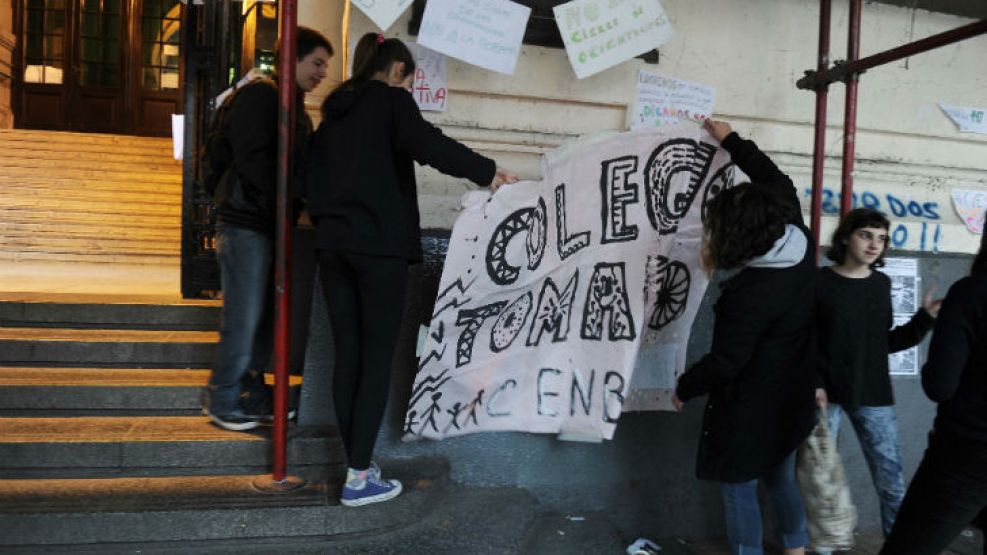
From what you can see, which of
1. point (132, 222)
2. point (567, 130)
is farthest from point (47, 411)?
point (132, 222)

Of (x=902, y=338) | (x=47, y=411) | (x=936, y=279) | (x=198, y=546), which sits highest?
(x=936, y=279)

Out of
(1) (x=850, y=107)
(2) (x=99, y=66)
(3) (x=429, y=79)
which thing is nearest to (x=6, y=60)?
(2) (x=99, y=66)

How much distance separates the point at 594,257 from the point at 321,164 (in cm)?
121

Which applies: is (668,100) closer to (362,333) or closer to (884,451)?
(884,451)

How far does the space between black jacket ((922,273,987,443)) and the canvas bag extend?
848 mm

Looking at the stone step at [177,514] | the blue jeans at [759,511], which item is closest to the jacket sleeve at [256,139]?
the stone step at [177,514]

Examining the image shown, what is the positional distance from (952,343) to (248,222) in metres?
2.76

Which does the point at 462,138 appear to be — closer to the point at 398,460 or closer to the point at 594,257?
the point at 594,257

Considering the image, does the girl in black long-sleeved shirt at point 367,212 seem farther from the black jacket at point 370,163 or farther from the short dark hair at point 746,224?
the short dark hair at point 746,224

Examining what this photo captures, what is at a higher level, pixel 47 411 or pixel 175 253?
pixel 175 253

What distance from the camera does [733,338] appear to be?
2658mm

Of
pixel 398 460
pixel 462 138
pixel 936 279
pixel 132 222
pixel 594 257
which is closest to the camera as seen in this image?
pixel 594 257

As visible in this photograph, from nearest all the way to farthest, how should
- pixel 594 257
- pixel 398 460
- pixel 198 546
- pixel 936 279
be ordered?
pixel 198 546 < pixel 594 257 < pixel 398 460 < pixel 936 279

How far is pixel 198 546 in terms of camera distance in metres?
2.76
